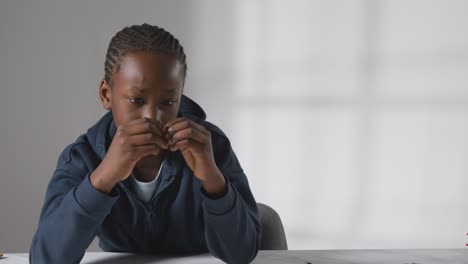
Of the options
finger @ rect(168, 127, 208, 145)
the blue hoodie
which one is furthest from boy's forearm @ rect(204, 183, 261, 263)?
finger @ rect(168, 127, 208, 145)

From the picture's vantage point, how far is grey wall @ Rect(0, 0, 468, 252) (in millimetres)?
2559

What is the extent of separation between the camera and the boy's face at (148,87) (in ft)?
2.86

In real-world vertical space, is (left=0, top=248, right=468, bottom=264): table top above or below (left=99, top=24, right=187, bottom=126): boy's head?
below

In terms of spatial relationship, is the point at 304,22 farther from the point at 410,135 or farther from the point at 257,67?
the point at 410,135

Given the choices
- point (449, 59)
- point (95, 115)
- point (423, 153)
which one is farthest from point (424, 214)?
point (95, 115)

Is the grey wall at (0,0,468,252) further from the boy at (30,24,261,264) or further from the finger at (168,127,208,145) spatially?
the finger at (168,127,208,145)

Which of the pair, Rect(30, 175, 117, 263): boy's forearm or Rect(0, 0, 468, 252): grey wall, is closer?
Rect(30, 175, 117, 263): boy's forearm

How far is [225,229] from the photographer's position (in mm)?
947

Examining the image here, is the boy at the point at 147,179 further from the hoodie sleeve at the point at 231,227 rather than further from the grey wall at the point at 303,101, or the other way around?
the grey wall at the point at 303,101

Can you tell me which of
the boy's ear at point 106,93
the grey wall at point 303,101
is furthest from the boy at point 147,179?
the grey wall at point 303,101

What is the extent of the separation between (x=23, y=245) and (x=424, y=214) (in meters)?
1.95

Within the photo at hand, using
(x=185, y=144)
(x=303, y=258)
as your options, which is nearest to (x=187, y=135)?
(x=185, y=144)

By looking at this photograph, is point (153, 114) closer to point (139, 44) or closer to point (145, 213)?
point (139, 44)

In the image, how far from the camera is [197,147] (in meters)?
0.88
